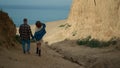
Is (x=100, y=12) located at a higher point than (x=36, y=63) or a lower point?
higher

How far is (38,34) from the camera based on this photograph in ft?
51.8

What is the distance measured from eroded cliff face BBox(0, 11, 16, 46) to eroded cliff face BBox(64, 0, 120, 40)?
7239mm

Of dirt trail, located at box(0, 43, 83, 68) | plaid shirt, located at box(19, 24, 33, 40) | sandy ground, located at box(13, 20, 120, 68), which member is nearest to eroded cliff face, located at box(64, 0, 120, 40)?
sandy ground, located at box(13, 20, 120, 68)

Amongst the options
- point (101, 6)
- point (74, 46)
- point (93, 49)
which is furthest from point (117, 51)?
point (101, 6)

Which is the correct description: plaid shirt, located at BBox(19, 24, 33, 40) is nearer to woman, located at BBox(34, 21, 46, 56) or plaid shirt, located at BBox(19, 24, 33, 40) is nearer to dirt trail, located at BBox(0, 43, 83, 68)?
woman, located at BBox(34, 21, 46, 56)

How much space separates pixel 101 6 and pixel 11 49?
9632mm

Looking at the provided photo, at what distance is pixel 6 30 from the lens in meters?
16.8

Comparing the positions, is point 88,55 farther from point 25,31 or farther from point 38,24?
point 25,31

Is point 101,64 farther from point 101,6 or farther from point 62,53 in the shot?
point 101,6

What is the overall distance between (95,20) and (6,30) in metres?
9.09

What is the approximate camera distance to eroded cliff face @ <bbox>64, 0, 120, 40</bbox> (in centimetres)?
2281

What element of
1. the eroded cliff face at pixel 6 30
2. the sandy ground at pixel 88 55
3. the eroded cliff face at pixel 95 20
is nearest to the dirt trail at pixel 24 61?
the sandy ground at pixel 88 55

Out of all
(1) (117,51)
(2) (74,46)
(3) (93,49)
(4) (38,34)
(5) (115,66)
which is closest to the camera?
(4) (38,34)

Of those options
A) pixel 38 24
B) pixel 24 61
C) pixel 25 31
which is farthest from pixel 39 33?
pixel 24 61
